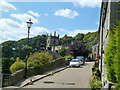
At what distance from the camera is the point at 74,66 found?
25.6m

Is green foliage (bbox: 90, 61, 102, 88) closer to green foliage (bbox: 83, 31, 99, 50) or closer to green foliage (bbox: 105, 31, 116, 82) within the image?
green foliage (bbox: 105, 31, 116, 82)

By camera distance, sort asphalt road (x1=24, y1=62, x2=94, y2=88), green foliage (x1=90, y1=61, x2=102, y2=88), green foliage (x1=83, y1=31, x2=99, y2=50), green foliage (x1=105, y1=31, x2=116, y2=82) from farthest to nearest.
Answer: green foliage (x1=83, y1=31, x2=99, y2=50), asphalt road (x1=24, y1=62, x2=94, y2=88), green foliage (x1=90, y1=61, x2=102, y2=88), green foliage (x1=105, y1=31, x2=116, y2=82)

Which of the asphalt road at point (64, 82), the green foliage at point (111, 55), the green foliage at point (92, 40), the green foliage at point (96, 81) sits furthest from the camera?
the green foliage at point (92, 40)

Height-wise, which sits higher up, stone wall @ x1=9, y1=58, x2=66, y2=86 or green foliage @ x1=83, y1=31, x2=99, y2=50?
green foliage @ x1=83, y1=31, x2=99, y2=50

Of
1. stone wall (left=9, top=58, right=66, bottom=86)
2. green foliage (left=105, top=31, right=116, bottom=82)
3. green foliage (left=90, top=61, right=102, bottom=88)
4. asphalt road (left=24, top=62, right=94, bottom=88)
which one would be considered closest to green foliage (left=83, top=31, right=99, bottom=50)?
stone wall (left=9, top=58, right=66, bottom=86)

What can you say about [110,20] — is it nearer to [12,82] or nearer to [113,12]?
[113,12]

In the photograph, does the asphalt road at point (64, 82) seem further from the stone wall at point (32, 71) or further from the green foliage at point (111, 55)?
the green foliage at point (111, 55)

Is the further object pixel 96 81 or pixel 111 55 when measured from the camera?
pixel 96 81

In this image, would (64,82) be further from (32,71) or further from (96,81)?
(32,71)

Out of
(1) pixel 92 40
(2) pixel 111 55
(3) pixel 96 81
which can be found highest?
(1) pixel 92 40

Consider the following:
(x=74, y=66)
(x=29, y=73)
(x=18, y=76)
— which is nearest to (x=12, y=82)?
(x=18, y=76)

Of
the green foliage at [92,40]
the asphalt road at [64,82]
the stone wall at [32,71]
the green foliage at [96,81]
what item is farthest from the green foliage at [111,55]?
the green foliage at [92,40]

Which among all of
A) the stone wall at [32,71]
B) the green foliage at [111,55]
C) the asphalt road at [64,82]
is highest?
the green foliage at [111,55]

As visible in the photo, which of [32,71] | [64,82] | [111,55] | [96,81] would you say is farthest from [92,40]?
[111,55]
